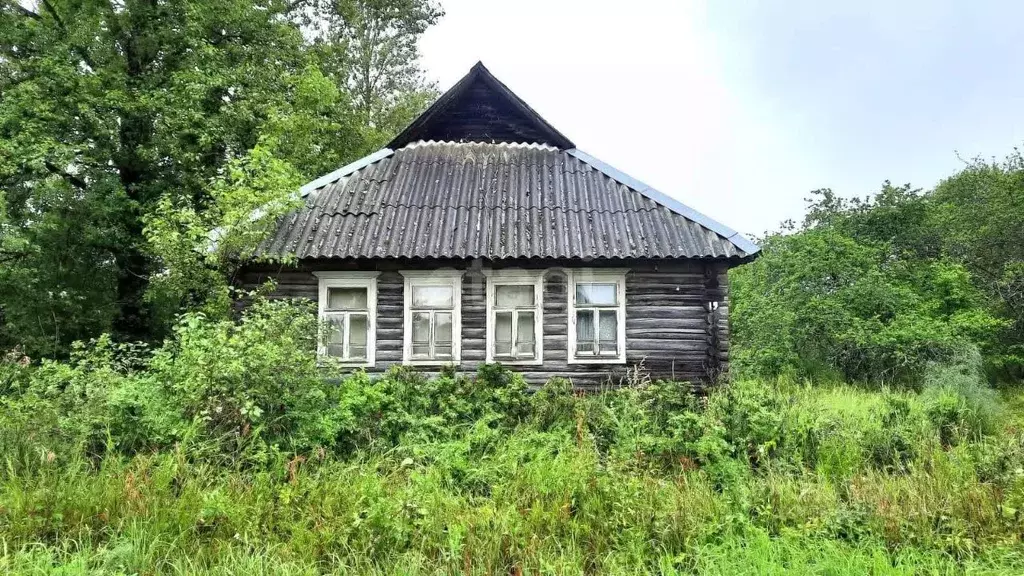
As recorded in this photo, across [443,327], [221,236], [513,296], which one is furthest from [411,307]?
[221,236]

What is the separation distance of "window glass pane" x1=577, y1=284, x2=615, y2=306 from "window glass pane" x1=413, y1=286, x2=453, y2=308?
240 cm

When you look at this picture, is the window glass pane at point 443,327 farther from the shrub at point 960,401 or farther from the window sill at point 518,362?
the shrub at point 960,401

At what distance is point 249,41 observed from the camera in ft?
51.8

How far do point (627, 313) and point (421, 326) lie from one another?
3.78 m

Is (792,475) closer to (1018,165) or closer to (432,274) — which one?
(432,274)

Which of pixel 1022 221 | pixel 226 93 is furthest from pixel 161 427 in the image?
pixel 1022 221

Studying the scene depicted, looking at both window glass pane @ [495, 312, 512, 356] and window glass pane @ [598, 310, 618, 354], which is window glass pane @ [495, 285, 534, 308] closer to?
window glass pane @ [495, 312, 512, 356]

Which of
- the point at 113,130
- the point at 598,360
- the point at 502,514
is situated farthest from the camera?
the point at 113,130

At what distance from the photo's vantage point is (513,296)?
973 cm

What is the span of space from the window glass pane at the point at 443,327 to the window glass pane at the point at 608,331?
2751 mm

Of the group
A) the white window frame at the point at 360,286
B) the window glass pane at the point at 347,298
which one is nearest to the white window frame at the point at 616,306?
the white window frame at the point at 360,286

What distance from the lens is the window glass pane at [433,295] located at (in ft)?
31.7

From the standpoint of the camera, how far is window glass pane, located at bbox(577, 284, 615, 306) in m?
9.67

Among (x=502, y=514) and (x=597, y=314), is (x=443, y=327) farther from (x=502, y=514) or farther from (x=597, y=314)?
(x=502, y=514)
